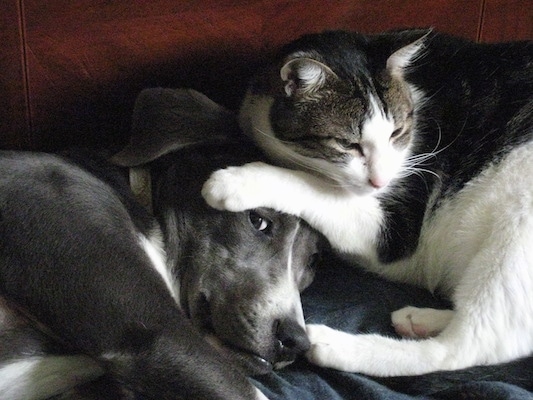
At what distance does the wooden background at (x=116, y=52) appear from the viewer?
5.53 ft

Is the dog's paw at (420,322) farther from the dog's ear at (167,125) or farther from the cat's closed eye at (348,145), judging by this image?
the dog's ear at (167,125)

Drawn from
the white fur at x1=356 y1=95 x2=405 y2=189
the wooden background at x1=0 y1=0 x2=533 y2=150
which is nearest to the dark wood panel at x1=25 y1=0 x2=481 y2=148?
the wooden background at x1=0 y1=0 x2=533 y2=150

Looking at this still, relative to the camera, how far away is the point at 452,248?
1712 mm

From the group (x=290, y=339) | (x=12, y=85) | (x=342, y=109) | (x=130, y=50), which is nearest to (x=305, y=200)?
(x=342, y=109)

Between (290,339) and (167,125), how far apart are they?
1.80 ft

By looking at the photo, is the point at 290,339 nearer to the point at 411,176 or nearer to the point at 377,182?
the point at 377,182

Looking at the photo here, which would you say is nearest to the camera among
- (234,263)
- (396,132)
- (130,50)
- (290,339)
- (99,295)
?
(99,295)

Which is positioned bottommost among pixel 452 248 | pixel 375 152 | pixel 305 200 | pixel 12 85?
pixel 452 248

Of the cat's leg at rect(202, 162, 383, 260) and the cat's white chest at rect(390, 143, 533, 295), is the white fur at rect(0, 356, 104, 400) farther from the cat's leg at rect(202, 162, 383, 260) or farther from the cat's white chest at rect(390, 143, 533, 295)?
the cat's white chest at rect(390, 143, 533, 295)

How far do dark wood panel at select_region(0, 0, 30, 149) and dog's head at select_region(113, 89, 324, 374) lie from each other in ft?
0.99

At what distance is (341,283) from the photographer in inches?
71.4

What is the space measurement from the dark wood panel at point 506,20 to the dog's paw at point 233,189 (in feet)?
3.99

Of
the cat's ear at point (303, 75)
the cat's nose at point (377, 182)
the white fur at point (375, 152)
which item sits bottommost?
the cat's nose at point (377, 182)

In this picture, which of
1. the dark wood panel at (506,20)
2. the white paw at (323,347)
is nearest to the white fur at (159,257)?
the white paw at (323,347)
